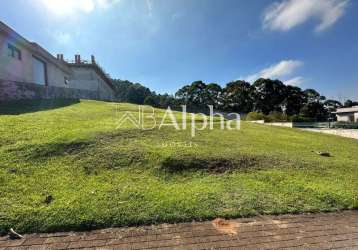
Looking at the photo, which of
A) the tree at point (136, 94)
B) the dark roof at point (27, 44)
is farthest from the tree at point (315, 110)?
the dark roof at point (27, 44)

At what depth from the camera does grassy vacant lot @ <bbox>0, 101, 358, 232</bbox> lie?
3.23 meters

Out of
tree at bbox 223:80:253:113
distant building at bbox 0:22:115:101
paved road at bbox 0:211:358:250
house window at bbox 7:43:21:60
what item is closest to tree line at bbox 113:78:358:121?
tree at bbox 223:80:253:113

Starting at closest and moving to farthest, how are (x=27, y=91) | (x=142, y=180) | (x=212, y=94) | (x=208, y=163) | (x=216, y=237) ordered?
(x=216, y=237) < (x=142, y=180) < (x=208, y=163) < (x=27, y=91) < (x=212, y=94)

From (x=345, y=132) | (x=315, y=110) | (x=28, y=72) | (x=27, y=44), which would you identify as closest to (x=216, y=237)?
(x=345, y=132)

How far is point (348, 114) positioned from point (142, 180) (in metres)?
36.2

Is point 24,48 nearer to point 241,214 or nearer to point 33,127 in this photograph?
point 33,127

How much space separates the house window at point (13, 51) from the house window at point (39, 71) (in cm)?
181

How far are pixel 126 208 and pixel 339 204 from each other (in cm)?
339

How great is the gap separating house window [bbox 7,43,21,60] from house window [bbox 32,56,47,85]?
5.93ft

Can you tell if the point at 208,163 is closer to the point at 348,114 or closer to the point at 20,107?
the point at 20,107

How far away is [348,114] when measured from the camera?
32250 millimetres

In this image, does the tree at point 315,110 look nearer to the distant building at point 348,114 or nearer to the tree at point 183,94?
the distant building at point 348,114

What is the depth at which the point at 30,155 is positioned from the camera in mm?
4871

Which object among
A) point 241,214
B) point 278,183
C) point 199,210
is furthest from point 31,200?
point 278,183
